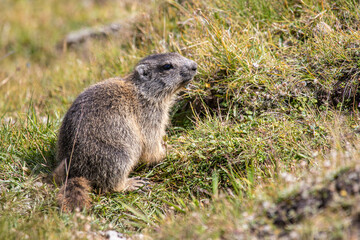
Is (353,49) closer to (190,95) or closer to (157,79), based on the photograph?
(190,95)

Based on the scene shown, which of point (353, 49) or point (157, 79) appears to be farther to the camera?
point (157, 79)

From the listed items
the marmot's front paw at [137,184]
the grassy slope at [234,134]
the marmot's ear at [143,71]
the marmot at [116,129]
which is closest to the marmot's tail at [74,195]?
the marmot at [116,129]

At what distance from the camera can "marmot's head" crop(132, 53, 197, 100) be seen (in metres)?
5.38

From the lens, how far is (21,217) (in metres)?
4.05

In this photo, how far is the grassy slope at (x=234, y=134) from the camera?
3354 mm

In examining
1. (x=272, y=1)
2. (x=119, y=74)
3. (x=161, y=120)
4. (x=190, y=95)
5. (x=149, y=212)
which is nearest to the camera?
(x=149, y=212)

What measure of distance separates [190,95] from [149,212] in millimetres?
2108

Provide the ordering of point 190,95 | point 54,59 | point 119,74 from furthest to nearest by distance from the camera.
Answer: point 54,59
point 119,74
point 190,95

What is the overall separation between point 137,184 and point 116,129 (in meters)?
0.81

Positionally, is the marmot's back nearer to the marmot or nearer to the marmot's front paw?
the marmot

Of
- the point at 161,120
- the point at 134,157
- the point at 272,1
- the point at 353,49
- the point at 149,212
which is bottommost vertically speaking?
the point at 149,212

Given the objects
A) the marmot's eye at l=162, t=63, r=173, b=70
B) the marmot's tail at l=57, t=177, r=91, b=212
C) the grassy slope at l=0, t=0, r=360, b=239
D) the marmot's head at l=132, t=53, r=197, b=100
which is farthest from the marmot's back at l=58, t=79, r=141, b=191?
the marmot's eye at l=162, t=63, r=173, b=70

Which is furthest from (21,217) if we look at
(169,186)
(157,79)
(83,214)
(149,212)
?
(157,79)

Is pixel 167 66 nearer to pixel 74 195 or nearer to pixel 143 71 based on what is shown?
pixel 143 71
